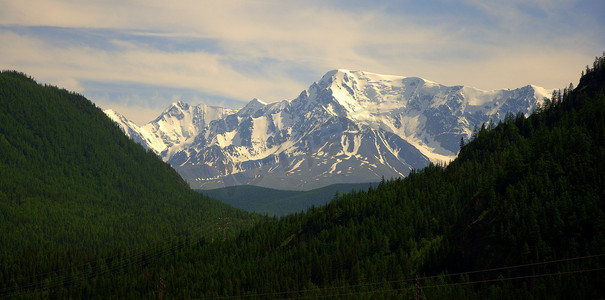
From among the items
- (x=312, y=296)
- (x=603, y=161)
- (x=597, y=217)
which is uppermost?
(x=603, y=161)

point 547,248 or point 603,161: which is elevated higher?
point 603,161

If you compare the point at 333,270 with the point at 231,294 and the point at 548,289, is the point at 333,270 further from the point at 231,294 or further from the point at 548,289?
the point at 548,289

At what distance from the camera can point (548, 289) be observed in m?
126

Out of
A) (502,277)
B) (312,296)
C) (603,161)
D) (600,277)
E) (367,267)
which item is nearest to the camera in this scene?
(600,277)

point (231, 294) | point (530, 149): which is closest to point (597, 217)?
point (530, 149)

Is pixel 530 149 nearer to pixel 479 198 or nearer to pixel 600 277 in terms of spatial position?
pixel 479 198

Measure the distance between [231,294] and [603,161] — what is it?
343 ft

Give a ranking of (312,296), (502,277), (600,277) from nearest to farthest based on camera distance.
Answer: (600,277) → (502,277) → (312,296)

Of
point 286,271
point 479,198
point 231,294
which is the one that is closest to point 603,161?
point 479,198

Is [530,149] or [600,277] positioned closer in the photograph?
[600,277]

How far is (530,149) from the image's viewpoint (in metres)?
185

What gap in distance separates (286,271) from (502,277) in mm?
72879

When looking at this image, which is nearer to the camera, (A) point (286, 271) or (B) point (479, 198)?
(B) point (479, 198)

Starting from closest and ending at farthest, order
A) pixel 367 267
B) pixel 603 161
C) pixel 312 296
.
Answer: pixel 603 161 < pixel 312 296 < pixel 367 267
